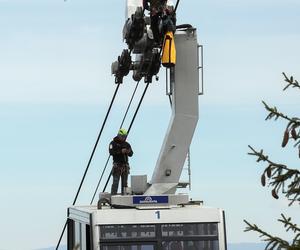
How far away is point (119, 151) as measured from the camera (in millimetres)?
19031

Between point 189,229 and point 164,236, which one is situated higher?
point 189,229

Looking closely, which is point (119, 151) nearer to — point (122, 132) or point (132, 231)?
point (122, 132)

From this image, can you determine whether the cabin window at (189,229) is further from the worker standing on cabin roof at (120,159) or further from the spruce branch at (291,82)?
the spruce branch at (291,82)

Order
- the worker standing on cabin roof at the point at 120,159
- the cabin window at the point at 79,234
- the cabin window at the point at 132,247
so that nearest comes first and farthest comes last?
the cabin window at the point at 132,247, the cabin window at the point at 79,234, the worker standing on cabin roof at the point at 120,159

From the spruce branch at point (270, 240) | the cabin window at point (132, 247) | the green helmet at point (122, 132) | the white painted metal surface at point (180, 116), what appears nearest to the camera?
the spruce branch at point (270, 240)

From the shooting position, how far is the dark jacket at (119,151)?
62.5 feet

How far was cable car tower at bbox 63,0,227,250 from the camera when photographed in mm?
16047

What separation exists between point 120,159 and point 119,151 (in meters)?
0.19

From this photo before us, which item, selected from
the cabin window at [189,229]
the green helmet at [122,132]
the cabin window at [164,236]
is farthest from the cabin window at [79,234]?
the green helmet at [122,132]

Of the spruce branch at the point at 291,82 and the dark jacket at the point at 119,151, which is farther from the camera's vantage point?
the dark jacket at the point at 119,151

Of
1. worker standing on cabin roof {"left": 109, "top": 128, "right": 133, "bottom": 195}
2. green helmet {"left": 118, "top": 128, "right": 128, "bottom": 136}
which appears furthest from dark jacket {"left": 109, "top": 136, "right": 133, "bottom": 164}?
green helmet {"left": 118, "top": 128, "right": 128, "bottom": 136}

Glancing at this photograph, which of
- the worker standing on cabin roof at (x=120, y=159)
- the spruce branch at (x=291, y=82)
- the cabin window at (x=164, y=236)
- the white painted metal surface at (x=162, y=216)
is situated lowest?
the spruce branch at (x=291, y=82)

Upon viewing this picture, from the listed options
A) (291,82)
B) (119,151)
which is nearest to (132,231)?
(119,151)

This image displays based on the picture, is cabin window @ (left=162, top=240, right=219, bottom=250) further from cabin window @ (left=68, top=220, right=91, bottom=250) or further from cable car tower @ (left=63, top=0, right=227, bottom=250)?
cabin window @ (left=68, top=220, right=91, bottom=250)
